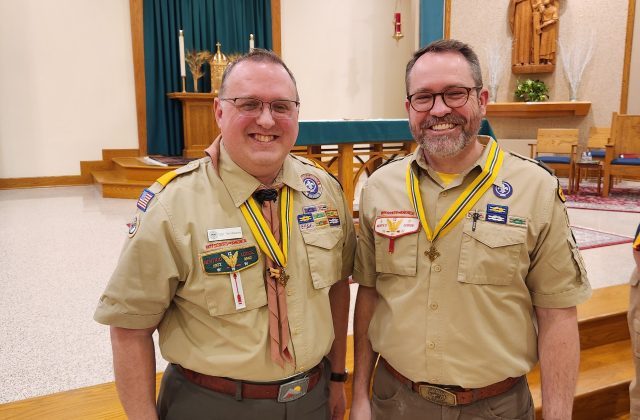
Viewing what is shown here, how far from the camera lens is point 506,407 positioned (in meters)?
1.39

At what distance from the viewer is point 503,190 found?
138 centimetres

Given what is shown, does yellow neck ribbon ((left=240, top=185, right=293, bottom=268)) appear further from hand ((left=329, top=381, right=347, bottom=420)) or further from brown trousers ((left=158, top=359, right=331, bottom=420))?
hand ((left=329, top=381, right=347, bottom=420))

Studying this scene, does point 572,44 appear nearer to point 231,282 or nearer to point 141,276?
point 231,282

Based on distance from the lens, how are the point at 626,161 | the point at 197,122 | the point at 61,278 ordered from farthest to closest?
1. the point at 197,122
2. the point at 626,161
3. the point at 61,278

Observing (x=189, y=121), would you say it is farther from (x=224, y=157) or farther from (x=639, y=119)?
(x=224, y=157)

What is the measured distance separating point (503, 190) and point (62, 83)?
7329 mm

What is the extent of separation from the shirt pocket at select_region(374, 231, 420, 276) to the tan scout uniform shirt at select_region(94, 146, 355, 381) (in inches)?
7.5

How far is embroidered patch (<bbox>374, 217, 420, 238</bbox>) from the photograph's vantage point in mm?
1422

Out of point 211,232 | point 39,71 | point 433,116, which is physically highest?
point 39,71

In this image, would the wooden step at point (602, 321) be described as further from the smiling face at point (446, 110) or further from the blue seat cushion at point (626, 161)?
the blue seat cushion at point (626, 161)

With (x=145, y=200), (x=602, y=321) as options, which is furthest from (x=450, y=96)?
(x=602, y=321)

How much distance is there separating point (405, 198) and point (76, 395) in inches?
57.9

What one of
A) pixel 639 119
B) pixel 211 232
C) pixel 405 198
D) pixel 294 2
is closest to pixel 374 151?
pixel 405 198

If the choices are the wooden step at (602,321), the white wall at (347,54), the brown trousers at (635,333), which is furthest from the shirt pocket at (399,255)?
the white wall at (347,54)
